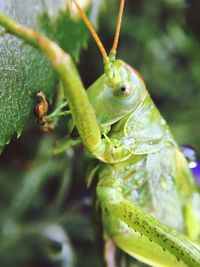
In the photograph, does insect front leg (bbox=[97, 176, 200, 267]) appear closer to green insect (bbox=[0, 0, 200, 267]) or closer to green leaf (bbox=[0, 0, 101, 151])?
green insect (bbox=[0, 0, 200, 267])

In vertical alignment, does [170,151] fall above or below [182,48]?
above

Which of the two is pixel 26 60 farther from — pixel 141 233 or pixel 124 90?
pixel 141 233

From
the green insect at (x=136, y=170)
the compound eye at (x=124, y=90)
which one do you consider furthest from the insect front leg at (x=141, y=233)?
the compound eye at (x=124, y=90)

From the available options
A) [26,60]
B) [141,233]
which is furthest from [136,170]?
[26,60]

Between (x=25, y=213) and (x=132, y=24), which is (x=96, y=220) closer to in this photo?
(x=25, y=213)

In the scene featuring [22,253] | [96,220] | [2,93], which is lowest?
[22,253]

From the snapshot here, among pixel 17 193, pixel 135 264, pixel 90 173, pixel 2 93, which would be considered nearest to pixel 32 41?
pixel 2 93

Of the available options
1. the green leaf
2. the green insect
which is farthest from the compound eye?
the green leaf
